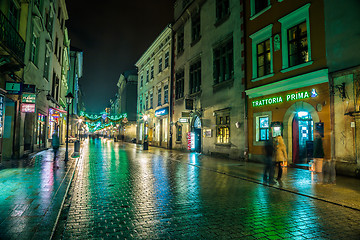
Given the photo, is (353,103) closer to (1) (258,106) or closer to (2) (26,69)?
(1) (258,106)

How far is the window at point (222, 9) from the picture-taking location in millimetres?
18908

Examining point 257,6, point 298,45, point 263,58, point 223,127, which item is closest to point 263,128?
point 223,127

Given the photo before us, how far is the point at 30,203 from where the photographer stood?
18.6 ft

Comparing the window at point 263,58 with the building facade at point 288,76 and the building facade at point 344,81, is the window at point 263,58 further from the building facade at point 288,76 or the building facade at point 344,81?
the building facade at point 344,81

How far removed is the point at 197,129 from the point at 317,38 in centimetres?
1309

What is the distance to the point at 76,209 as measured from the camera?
5.48m

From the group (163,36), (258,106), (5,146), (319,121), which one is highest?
(163,36)

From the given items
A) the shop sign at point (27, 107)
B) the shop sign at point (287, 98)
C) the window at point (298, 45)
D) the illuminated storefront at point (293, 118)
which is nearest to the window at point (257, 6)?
the window at point (298, 45)

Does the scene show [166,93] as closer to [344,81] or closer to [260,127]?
[260,127]

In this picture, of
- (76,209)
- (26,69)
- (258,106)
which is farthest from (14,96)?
(258,106)

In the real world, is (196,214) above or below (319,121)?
below

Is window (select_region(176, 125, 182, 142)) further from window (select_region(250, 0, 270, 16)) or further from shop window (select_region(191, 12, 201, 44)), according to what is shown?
window (select_region(250, 0, 270, 16))

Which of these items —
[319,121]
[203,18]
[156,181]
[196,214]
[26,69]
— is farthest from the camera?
[203,18]

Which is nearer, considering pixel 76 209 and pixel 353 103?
pixel 76 209
